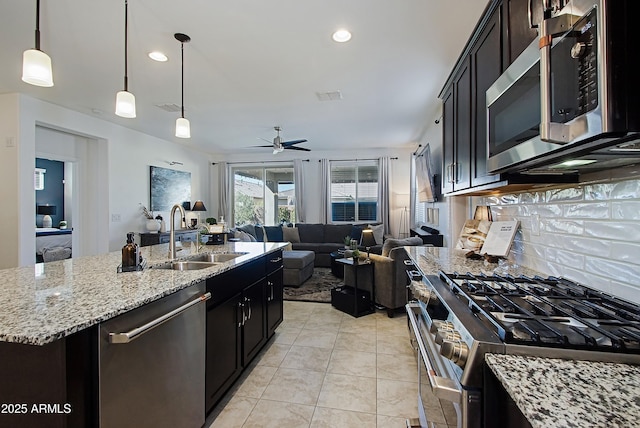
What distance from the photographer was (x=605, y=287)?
1.16 meters

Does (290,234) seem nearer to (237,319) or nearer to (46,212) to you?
(237,319)

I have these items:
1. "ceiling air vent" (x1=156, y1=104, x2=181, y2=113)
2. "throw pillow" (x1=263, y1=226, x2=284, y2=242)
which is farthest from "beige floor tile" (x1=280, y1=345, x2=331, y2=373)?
"throw pillow" (x1=263, y1=226, x2=284, y2=242)

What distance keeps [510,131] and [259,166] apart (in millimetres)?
7199

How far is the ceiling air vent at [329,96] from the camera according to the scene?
3812mm

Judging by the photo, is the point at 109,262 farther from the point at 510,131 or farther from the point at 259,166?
the point at 259,166

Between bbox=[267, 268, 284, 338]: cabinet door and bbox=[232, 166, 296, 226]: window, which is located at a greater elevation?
bbox=[232, 166, 296, 226]: window

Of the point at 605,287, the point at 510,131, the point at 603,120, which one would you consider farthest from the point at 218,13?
the point at 605,287

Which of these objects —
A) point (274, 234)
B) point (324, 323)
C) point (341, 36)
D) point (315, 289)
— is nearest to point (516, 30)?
point (341, 36)

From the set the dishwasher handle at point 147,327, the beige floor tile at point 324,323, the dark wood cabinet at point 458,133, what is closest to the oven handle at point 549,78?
the dark wood cabinet at point 458,133

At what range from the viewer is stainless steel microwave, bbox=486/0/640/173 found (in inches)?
26.1

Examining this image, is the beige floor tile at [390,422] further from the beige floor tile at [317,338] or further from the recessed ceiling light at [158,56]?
the recessed ceiling light at [158,56]

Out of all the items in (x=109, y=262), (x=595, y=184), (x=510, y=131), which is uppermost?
(x=510, y=131)

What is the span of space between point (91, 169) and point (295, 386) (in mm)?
5033

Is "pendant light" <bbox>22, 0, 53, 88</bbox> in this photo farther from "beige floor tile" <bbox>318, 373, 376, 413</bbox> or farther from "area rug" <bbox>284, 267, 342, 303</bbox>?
"area rug" <bbox>284, 267, 342, 303</bbox>
